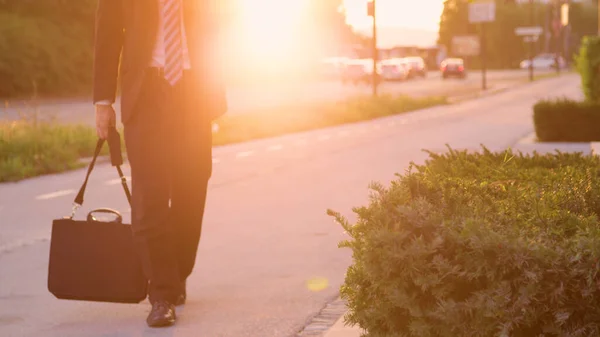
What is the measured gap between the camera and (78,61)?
48312mm

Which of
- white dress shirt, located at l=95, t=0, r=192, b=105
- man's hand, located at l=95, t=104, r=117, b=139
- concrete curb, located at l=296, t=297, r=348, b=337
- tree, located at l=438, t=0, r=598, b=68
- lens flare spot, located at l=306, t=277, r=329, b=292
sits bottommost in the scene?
tree, located at l=438, t=0, r=598, b=68

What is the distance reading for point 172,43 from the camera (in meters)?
5.50

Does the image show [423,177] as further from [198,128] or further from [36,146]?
[36,146]

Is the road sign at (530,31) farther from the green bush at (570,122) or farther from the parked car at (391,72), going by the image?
the green bush at (570,122)

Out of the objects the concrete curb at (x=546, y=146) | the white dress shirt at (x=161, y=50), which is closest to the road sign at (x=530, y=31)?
the concrete curb at (x=546, y=146)

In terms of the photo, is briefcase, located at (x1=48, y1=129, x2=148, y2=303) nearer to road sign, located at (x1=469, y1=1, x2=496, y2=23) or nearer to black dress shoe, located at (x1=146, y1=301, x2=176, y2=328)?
black dress shoe, located at (x1=146, y1=301, x2=176, y2=328)

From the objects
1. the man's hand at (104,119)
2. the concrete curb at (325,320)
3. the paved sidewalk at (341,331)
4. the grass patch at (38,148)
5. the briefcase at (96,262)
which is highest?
the man's hand at (104,119)

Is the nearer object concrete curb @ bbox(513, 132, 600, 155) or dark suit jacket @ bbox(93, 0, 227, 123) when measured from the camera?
dark suit jacket @ bbox(93, 0, 227, 123)

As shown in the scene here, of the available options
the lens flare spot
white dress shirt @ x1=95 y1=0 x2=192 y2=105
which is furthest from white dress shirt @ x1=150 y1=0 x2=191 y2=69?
the lens flare spot

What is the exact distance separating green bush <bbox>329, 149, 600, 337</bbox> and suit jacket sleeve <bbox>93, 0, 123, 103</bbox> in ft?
5.89

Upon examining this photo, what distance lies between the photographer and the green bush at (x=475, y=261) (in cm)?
365

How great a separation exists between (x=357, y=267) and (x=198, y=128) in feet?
5.31

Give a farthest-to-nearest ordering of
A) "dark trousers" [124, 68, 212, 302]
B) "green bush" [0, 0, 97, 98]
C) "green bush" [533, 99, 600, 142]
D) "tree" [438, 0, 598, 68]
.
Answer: "tree" [438, 0, 598, 68]
"green bush" [0, 0, 97, 98]
"green bush" [533, 99, 600, 142]
"dark trousers" [124, 68, 212, 302]

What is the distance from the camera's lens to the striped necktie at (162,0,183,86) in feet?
18.0
